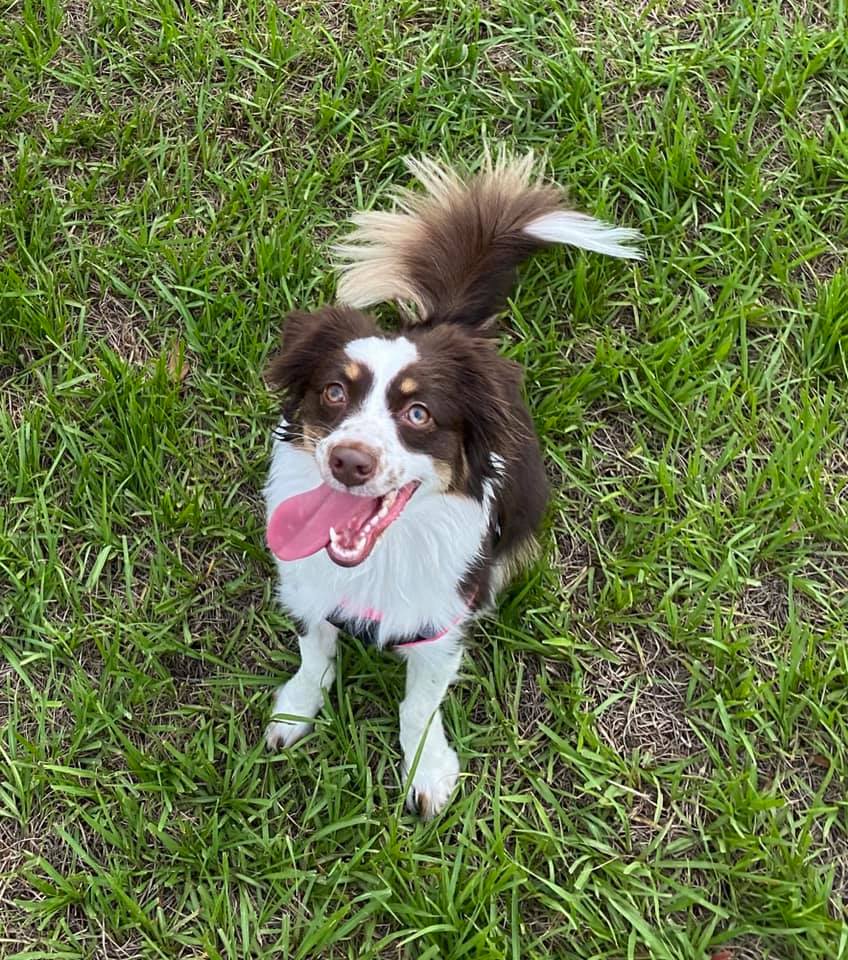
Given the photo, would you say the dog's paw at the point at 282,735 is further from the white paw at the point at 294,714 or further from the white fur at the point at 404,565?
the white fur at the point at 404,565

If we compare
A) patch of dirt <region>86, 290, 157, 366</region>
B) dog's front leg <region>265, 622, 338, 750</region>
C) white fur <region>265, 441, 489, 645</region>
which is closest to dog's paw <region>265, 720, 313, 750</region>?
dog's front leg <region>265, 622, 338, 750</region>

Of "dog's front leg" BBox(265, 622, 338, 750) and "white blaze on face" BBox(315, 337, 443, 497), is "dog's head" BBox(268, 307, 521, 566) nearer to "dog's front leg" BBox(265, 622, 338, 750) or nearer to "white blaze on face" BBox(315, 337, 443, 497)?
"white blaze on face" BBox(315, 337, 443, 497)

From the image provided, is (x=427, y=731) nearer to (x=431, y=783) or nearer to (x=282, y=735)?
(x=431, y=783)

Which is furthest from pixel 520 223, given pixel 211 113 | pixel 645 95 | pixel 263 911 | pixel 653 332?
pixel 263 911

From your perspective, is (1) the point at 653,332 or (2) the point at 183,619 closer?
(2) the point at 183,619

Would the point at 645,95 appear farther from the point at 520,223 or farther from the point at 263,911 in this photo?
the point at 263,911

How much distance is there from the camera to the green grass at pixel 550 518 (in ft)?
8.04

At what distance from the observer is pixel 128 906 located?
2373mm

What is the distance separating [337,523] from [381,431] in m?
0.23

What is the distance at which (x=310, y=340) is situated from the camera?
7.30ft

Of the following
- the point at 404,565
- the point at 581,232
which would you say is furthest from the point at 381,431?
the point at 581,232

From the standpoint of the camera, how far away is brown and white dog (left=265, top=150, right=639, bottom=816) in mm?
2059

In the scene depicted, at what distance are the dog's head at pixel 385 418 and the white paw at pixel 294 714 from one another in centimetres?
69

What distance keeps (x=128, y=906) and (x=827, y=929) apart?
1.78 m
